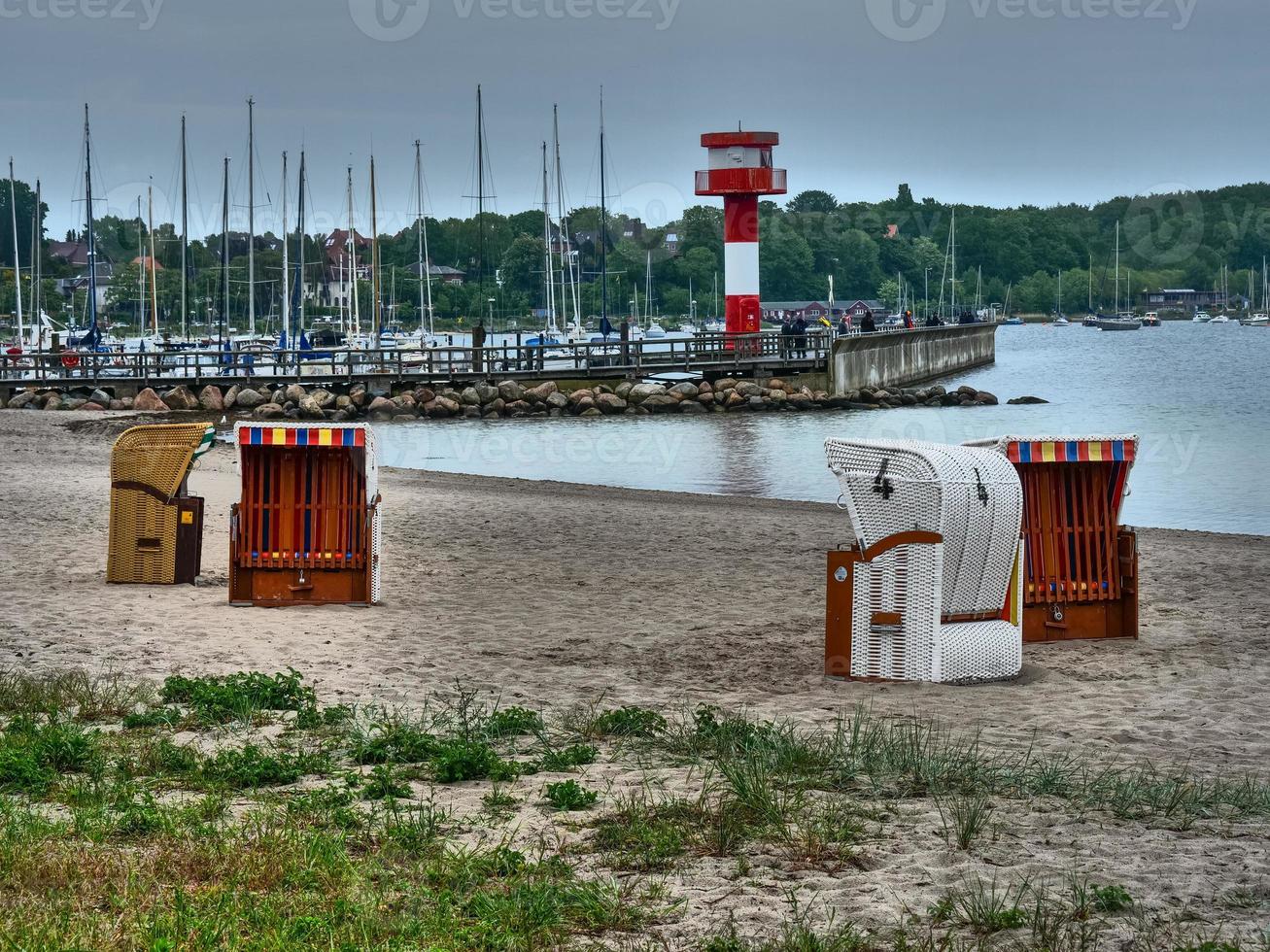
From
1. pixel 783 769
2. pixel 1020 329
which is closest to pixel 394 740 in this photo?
pixel 783 769

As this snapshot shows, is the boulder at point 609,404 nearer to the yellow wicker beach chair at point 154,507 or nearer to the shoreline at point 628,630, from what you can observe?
the shoreline at point 628,630

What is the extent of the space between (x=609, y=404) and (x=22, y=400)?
18071 millimetres

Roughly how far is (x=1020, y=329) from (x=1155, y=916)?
199 meters

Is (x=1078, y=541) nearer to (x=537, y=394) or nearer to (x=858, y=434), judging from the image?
(x=858, y=434)

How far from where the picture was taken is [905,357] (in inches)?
2562

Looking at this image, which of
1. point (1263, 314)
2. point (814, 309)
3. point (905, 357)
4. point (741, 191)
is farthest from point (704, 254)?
point (1263, 314)

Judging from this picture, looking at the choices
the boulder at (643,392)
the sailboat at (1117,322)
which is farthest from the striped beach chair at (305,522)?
the sailboat at (1117,322)

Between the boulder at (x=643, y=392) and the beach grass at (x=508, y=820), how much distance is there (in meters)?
41.1

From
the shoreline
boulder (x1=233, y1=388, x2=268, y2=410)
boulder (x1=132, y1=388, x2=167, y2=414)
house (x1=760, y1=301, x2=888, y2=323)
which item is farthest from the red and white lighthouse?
house (x1=760, y1=301, x2=888, y2=323)

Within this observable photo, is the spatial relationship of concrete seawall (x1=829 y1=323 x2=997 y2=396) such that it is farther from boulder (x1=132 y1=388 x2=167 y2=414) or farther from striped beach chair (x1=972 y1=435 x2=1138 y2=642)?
striped beach chair (x1=972 y1=435 x2=1138 y2=642)

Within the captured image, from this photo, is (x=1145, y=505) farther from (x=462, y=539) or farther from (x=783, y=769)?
(x=783, y=769)

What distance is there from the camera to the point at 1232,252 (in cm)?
19512

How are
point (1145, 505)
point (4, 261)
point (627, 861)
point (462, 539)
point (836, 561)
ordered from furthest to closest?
point (4, 261)
point (1145, 505)
point (462, 539)
point (836, 561)
point (627, 861)

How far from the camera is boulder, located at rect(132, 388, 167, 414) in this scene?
148 feet
